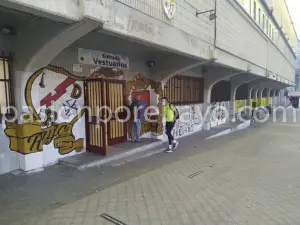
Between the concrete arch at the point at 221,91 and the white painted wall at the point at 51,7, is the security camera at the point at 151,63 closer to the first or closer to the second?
the white painted wall at the point at 51,7

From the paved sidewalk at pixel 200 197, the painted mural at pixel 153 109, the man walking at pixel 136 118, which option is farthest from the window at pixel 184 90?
the paved sidewalk at pixel 200 197

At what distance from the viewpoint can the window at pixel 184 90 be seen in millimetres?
9820

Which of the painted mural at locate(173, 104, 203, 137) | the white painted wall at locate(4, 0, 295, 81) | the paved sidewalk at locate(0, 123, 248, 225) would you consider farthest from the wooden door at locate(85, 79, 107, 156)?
the painted mural at locate(173, 104, 203, 137)

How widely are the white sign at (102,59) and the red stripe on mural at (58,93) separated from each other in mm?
678

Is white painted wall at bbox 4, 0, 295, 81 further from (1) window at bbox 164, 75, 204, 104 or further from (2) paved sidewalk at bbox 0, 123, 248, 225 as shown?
(2) paved sidewalk at bbox 0, 123, 248, 225

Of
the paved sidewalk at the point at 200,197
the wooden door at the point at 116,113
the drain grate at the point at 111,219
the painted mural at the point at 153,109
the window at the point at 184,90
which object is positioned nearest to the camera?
the drain grate at the point at 111,219

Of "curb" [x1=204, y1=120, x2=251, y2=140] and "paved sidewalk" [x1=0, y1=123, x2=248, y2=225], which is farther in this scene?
"curb" [x1=204, y1=120, x2=251, y2=140]

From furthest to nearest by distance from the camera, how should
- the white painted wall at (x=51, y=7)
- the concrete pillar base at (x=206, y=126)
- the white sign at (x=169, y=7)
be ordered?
the concrete pillar base at (x=206, y=126) → the white sign at (x=169, y=7) → the white painted wall at (x=51, y=7)

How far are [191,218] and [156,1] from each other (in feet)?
15.9

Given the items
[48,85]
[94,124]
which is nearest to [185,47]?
[94,124]

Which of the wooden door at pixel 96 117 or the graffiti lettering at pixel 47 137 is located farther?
the wooden door at pixel 96 117

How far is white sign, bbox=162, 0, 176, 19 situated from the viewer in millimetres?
5967

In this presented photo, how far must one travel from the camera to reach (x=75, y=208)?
362cm

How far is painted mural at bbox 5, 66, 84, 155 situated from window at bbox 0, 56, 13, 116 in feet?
1.20
